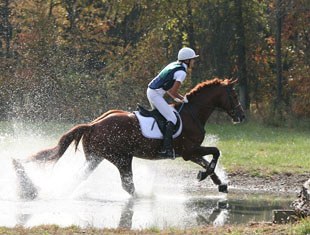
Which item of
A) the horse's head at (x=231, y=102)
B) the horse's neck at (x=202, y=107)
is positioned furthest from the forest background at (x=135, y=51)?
the horse's neck at (x=202, y=107)

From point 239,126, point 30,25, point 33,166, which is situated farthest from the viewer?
point 30,25

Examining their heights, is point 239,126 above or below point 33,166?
below

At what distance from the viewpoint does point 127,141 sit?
15.9 m

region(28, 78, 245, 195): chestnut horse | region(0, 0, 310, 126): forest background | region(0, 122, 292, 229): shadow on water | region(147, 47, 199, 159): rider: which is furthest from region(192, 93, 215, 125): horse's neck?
region(0, 0, 310, 126): forest background

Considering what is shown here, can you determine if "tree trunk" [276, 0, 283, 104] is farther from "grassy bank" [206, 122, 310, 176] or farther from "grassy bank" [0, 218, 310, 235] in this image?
"grassy bank" [0, 218, 310, 235]

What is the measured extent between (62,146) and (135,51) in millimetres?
28496

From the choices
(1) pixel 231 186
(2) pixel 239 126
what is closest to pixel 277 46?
(2) pixel 239 126

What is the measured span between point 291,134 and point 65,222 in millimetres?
19245

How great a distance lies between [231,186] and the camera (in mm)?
18141

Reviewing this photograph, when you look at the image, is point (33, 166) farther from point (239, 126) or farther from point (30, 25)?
point (30, 25)

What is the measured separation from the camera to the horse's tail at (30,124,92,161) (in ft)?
50.9

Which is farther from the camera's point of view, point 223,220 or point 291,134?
point 291,134

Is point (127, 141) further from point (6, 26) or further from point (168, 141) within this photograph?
point (6, 26)

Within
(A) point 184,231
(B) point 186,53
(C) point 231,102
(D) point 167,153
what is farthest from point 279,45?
(A) point 184,231
